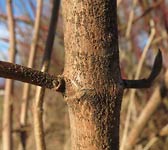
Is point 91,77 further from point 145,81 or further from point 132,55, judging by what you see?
point 132,55

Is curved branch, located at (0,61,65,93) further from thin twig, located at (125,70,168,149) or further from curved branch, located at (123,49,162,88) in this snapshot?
thin twig, located at (125,70,168,149)

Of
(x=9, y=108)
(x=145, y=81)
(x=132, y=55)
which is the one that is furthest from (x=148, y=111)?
(x=132, y=55)

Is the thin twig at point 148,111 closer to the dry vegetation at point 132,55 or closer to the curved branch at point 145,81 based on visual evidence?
the curved branch at point 145,81

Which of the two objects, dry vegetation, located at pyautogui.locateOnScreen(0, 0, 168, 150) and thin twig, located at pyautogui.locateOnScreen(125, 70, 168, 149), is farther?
dry vegetation, located at pyautogui.locateOnScreen(0, 0, 168, 150)

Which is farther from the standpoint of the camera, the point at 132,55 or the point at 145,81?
the point at 132,55

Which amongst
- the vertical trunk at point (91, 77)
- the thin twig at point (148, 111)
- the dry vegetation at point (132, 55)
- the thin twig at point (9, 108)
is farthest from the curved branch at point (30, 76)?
the dry vegetation at point (132, 55)

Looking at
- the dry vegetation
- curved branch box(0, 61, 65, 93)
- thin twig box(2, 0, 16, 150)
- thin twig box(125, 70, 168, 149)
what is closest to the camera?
A: curved branch box(0, 61, 65, 93)

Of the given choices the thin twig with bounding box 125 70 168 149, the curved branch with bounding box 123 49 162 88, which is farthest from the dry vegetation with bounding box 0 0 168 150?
the curved branch with bounding box 123 49 162 88

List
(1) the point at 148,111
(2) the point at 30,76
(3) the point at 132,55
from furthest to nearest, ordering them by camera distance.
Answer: (3) the point at 132,55
(1) the point at 148,111
(2) the point at 30,76
